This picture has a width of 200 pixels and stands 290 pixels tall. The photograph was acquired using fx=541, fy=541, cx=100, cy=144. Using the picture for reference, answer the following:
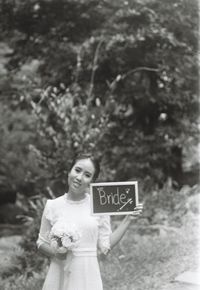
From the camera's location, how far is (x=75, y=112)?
5.14 m

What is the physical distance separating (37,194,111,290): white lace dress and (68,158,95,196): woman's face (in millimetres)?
63

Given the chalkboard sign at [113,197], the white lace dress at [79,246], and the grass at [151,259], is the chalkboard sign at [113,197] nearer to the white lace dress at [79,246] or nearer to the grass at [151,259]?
the white lace dress at [79,246]

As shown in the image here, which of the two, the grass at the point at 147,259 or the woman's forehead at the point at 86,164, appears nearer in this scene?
the woman's forehead at the point at 86,164

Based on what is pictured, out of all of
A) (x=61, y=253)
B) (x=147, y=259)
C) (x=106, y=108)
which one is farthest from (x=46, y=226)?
(x=106, y=108)

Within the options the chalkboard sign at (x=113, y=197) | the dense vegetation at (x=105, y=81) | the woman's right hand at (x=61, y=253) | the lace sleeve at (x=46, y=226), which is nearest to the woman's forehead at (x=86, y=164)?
the chalkboard sign at (x=113, y=197)

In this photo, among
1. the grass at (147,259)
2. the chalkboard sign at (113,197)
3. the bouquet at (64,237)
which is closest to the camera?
the bouquet at (64,237)

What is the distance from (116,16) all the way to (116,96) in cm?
88

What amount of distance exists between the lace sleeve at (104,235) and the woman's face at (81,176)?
170 mm

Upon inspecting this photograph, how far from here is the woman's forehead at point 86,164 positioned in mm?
2559

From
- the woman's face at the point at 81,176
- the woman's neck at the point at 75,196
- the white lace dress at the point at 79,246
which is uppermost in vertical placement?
the woman's face at the point at 81,176

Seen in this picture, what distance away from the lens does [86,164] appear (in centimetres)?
256

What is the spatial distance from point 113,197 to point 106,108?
10.6 ft

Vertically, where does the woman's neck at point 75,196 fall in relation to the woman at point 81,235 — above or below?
above

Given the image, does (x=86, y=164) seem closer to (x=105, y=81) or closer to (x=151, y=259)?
(x=151, y=259)
